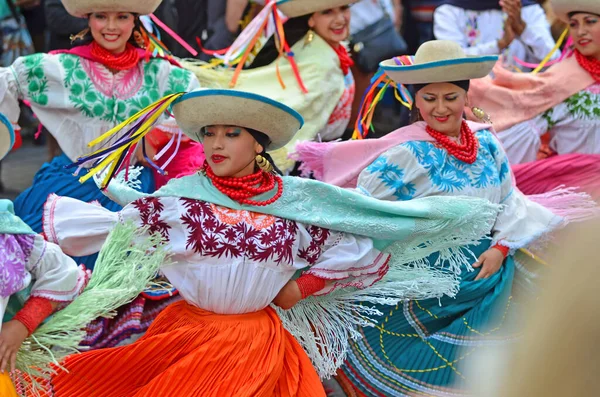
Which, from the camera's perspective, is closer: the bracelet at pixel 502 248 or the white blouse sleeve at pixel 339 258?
the white blouse sleeve at pixel 339 258

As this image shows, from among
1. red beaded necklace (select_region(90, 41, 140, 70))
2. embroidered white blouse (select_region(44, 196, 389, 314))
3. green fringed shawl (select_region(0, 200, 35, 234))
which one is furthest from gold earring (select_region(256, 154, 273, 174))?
red beaded necklace (select_region(90, 41, 140, 70))

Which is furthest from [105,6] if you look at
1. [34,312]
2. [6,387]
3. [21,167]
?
[21,167]

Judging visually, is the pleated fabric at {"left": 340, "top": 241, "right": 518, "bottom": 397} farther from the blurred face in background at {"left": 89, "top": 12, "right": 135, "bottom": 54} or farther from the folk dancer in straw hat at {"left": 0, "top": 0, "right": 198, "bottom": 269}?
the blurred face in background at {"left": 89, "top": 12, "right": 135, "bottom": 54}

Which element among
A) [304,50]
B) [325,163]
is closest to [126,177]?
[325,163]

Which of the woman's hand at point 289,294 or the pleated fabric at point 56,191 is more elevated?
the woman's hand at point 289,294

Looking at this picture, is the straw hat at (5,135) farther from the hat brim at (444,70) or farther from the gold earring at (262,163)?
the hat brim at (444,70)

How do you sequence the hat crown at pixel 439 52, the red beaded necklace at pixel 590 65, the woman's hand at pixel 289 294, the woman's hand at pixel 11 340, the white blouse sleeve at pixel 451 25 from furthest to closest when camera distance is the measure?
the white blouse sleeve at pixel 451 25 < the red beaded necklace at pixel 590 65 < the hat crown at pixel 439 52 < the woman's hand at pixel 289 294 < the woman's hand at pixel 11 340

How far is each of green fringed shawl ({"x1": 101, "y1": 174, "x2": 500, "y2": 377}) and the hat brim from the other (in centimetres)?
73

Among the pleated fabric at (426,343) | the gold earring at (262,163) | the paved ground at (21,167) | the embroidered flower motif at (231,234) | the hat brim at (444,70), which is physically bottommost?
the paved ground at (21,167)

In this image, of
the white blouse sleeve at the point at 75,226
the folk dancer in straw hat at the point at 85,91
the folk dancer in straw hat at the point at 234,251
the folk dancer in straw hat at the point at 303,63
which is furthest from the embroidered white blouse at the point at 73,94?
the folk dancer in straw hat at the point at 234,251

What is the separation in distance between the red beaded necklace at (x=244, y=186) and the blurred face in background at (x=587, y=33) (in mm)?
2840

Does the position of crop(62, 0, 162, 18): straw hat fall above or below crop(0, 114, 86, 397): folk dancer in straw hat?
above

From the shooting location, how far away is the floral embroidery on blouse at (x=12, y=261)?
3322 mm

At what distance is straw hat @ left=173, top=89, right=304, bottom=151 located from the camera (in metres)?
3.67
